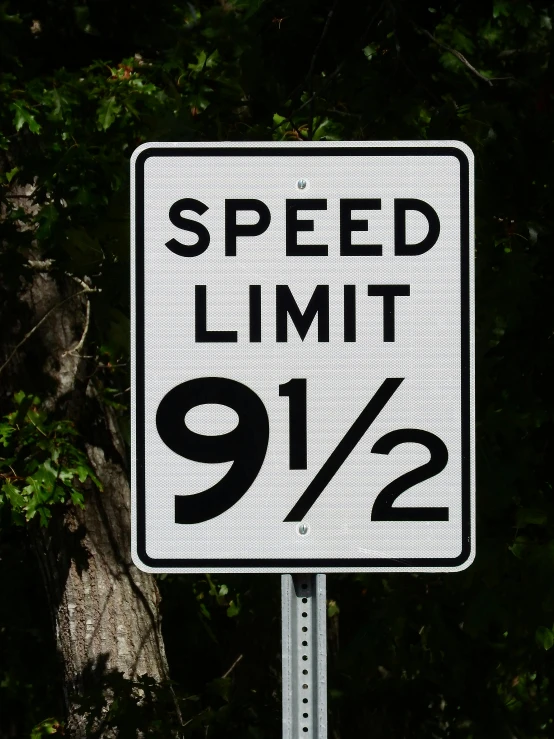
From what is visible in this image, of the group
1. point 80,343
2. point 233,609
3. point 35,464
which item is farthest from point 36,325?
point 233,609

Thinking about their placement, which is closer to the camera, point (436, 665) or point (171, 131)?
point (171, 131)

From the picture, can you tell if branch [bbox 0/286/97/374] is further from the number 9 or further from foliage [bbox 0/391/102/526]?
the number 9

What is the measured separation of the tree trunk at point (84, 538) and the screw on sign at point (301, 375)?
348cm

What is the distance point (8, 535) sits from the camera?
593cm

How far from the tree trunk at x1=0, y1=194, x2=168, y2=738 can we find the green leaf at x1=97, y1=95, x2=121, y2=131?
713 millimetres

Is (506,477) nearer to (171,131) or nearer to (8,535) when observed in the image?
(171,131)

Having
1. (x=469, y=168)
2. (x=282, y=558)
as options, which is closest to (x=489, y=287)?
(x=469, y=168)

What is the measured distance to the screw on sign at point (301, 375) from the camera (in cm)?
181

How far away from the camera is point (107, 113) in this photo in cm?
499

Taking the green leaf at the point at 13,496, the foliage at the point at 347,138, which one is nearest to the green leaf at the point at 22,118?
the foliage at the point at 347,138

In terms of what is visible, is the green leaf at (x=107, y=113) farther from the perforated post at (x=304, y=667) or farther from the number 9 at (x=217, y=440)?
the perforated post at (x=304, y=667)

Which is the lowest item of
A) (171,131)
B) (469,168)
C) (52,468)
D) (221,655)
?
(221,655)

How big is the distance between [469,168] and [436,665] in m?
3.16

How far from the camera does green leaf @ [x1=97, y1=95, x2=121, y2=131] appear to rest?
4.97 metres
